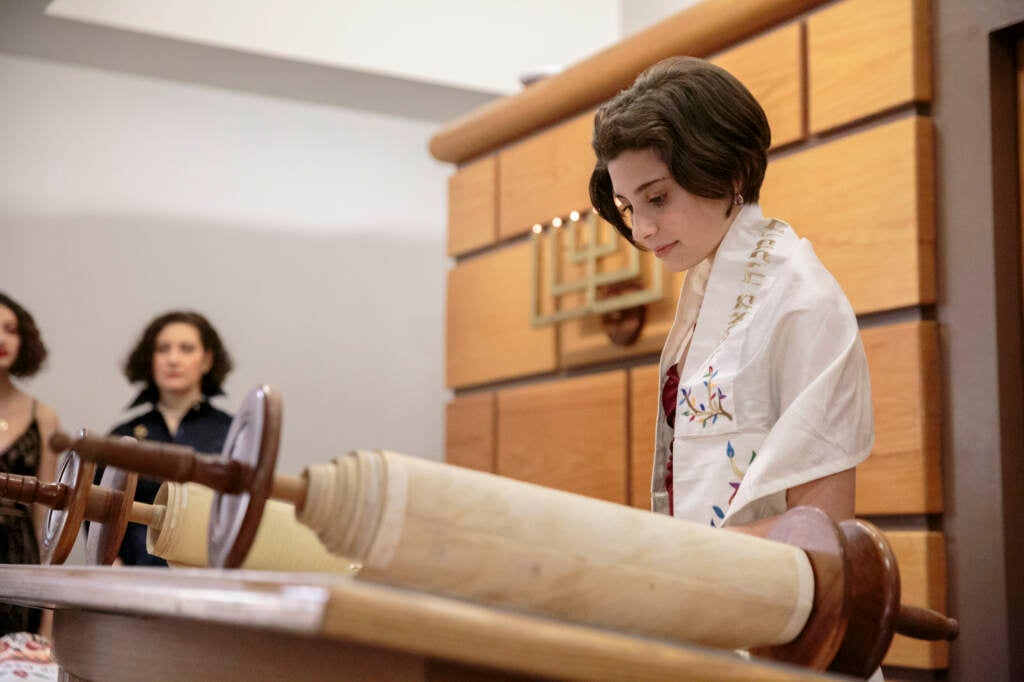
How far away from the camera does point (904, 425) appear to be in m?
2.87

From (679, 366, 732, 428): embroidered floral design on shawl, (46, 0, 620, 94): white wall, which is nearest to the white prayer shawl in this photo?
(679, 366, 732, 428): embroidered floral design on shawl

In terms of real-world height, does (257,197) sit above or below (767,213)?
above

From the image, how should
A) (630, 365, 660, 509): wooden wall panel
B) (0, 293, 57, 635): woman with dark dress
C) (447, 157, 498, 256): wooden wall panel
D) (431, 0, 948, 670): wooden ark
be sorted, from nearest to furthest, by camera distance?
(431, 0, 948, 670): wooden ark, (630, 365, 660, 509): wooden wall panel, (0, 293, 57, 635): woman with dark dress, (447, 157, 498, 256): wooden wall panel

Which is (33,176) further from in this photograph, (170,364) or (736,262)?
(736,262)

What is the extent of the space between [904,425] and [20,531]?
2.96m

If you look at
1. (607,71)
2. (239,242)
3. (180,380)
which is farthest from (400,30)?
(607,71)

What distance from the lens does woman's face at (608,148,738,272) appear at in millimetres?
1607

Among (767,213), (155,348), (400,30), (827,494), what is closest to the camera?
(827,494)

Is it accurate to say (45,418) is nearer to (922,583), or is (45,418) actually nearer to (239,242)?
(239,242)

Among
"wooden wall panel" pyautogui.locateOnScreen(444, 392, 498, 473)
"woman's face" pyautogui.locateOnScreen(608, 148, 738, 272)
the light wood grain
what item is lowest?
"wooden wall panel" pyautogui.locateOnScreen(444, 392, 498, 473)

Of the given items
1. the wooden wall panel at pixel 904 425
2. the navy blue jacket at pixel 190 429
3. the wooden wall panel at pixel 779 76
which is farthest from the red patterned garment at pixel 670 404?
the navy blue jacket at pixel 190 429

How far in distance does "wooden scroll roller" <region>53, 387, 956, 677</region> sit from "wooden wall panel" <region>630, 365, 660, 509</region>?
2.70 meters

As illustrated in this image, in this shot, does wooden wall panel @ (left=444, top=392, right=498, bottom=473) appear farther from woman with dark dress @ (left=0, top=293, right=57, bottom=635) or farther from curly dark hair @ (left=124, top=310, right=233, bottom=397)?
woman with dark dress @ (left=0, top=293, right=57, bottom=635)

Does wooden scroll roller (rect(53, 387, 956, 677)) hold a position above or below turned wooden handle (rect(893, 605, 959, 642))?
above
